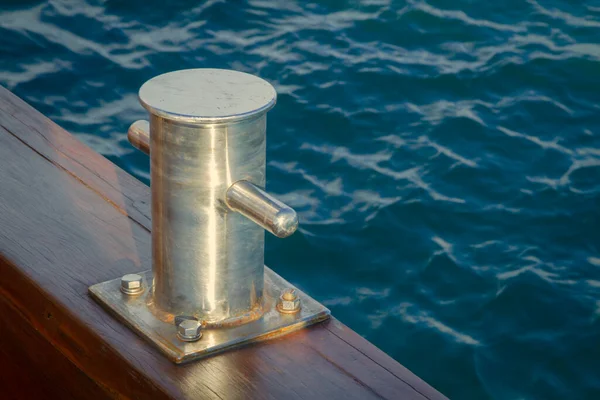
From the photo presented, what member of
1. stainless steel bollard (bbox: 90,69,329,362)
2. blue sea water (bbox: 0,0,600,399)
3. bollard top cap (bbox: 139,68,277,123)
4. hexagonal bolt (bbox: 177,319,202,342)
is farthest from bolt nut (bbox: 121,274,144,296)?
blue sea water (bbox: 0,0,600,399)

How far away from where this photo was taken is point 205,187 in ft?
4.19

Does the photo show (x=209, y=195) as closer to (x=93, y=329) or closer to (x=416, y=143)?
(x=93, y=329)

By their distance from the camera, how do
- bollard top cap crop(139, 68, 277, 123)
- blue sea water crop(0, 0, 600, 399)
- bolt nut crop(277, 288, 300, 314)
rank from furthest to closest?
1. blue sea water crop(0, 0, 600, 399)
2. bolt nut crop(277, 288, 300, 314)
3. bollard top cap crop(139, 68, 277, 123)

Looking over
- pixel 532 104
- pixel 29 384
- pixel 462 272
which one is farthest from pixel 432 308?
pixel 29 384

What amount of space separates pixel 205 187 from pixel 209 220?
2.1 inches

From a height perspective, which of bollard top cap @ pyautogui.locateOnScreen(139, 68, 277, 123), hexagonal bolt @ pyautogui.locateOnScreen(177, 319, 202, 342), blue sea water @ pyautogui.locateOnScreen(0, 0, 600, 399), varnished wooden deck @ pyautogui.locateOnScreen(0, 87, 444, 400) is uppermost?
bollard top cap @ pyautogui.locateOnScreen(139, 68, 277, 123)

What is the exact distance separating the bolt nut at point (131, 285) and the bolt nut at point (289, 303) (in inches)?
8.7

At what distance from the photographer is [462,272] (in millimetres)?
4332

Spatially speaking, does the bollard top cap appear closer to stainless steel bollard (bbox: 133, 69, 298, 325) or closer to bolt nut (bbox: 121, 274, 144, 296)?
stainless steel bollard (bbox: 133, 69, 298, 325)

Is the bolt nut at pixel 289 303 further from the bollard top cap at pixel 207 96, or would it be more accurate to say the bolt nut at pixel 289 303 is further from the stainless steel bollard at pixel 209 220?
the bollard top cap at pixel 207 96

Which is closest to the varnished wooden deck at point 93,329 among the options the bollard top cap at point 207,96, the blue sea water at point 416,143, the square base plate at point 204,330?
the square base plate at point 204,330

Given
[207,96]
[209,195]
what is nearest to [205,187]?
[209,195]

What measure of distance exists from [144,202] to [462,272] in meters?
2.80

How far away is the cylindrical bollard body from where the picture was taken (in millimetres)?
1254
